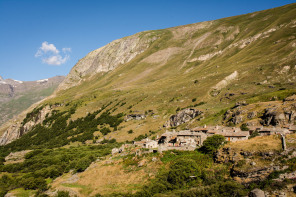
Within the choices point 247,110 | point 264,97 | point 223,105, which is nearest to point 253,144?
point 247,110

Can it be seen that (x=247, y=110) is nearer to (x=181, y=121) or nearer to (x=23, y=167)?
(x=181, y=121)

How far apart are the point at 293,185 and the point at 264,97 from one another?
63748mm

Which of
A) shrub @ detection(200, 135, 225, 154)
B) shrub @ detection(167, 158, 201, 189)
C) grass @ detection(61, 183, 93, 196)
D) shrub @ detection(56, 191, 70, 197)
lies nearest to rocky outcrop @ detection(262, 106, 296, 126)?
shrub @ detection(200, 135, 225, 154)

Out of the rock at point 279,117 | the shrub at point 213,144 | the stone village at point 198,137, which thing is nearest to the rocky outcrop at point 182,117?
the rock at point 279,117

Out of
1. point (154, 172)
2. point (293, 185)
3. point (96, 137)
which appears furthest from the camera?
point (96, 137)

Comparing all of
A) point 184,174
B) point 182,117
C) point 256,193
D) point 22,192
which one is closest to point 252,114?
point 184,174

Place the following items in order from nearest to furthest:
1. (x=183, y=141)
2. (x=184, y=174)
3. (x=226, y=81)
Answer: (x=184, y=174)
(x=183, y=141)
(x=226, y=81)

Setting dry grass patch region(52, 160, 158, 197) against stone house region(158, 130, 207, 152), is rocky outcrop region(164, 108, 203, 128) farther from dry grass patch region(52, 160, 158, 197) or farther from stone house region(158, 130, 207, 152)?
dry grass patch region(52, 160, 158, 197)

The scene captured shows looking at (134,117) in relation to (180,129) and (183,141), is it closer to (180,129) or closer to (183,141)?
(180,129)

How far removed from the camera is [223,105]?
9575 cm

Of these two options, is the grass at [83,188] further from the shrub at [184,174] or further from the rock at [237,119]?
the rock at [237,119]

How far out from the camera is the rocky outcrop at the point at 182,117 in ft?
313

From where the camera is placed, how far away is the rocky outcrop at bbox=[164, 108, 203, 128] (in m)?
95.4

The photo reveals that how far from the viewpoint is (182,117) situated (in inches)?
3925
